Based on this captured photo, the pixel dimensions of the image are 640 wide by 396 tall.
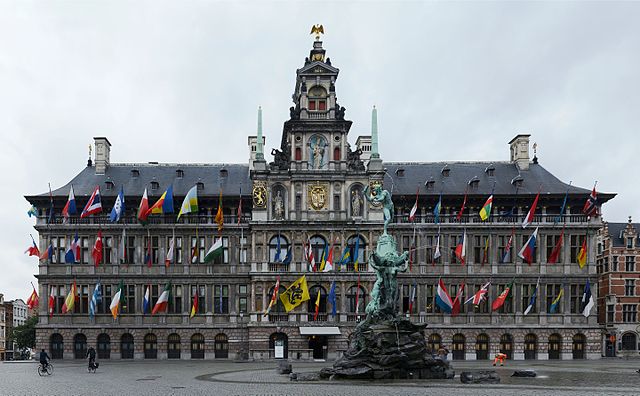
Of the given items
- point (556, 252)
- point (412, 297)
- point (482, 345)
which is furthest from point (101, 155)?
point (556, 252)

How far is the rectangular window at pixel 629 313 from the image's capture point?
7750 cm

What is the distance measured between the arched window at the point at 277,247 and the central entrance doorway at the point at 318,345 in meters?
8.15

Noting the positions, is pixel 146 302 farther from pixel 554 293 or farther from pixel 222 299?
pixel 554 293

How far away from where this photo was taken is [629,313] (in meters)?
77.6

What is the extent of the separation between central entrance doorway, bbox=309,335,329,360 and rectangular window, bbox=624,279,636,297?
3817 cm

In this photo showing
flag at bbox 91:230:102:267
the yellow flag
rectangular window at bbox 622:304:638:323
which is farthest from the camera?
rectangular window at bbox 622:304:638:323

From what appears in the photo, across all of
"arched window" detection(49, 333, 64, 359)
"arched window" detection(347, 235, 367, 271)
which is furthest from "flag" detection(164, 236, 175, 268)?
"arched window" detection(347, 235, 367, 271)

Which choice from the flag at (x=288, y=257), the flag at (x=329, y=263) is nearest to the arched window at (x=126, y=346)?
the flag at (x=288, y=257)

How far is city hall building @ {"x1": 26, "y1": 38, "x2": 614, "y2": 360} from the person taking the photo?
63.7 metres

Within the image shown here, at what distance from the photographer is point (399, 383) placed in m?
32.9

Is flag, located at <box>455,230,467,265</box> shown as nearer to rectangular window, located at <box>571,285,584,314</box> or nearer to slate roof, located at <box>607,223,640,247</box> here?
rectangular window, located at <box>571,285,584,314</box>

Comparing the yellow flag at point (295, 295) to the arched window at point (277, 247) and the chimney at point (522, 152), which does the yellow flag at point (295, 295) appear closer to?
the arched window at point (277, 247)

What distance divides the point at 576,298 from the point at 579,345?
179 inches

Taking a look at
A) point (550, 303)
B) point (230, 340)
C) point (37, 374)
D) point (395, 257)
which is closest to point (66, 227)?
point (230, 340)
